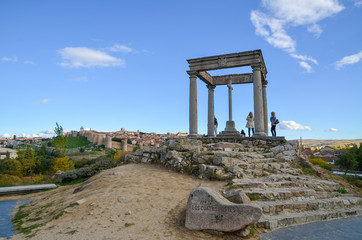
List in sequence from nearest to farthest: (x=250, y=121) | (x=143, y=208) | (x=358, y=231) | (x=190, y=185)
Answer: (x=358, y=231) → (x=143, y=208) → (x=190, y=185) → (x=250, y=121)

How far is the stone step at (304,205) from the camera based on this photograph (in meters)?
6.23

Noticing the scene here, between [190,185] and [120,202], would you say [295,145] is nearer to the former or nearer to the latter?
[190,185]

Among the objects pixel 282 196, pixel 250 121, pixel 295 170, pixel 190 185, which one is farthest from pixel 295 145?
pixel 190 185

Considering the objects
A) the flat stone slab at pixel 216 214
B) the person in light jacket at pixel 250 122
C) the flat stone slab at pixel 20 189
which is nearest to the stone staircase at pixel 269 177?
the flat stone slab at pixel 216 214

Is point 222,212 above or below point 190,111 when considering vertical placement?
below

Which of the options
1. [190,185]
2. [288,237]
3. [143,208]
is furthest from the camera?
[190,185]

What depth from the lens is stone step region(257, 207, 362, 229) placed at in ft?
18.2

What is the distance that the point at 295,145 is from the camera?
40.8 ft

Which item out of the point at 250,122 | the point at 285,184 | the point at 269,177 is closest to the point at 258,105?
the point at 250,122

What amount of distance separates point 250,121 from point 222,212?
12.8 m

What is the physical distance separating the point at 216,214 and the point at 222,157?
17.4 feet

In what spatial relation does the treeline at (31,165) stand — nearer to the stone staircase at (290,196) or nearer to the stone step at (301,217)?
→ the stone staircase at (290,196)

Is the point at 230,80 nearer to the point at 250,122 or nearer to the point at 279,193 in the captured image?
the point at 250,122

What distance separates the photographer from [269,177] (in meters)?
8.73
